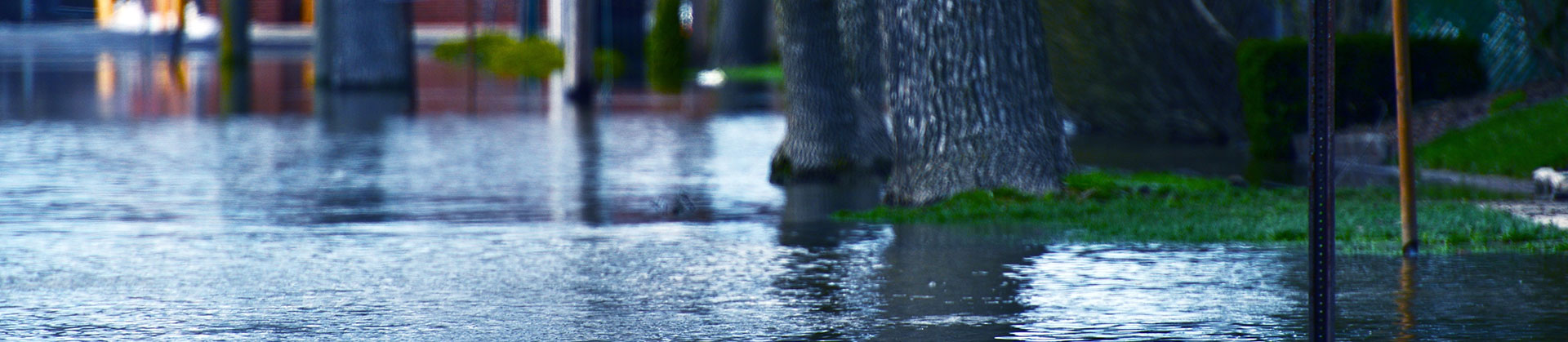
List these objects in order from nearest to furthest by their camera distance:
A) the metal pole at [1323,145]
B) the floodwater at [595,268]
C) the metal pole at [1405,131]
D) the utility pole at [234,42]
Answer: the metal pole at [1323,145], the floodwater at [595,268], the metal pole at [1405,131], the utility pole at [234,42]

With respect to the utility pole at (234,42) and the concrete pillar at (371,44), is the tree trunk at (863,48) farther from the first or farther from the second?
the utility pole at (234,42)

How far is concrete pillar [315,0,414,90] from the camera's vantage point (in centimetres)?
3253

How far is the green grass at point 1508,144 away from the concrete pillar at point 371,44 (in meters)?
19.3

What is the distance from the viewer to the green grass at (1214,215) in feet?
34.9

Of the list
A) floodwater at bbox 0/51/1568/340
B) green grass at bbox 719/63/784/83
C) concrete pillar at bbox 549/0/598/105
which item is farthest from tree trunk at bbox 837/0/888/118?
green grass at bbox 719/63/784/83

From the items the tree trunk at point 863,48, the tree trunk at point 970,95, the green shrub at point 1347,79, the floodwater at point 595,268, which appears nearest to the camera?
the floodwater at point 595,268

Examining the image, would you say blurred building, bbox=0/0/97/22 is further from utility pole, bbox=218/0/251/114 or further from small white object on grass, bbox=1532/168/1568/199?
small white object on grass, bbox=1532/168/1568/199

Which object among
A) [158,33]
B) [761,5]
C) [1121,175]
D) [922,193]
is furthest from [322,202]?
[158,33]

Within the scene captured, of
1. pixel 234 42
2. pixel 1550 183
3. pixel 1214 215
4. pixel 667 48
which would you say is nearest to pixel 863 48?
pixel 1214 215

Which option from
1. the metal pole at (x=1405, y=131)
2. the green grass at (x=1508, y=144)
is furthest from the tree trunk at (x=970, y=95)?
the green grass at (x=1508, y=144)

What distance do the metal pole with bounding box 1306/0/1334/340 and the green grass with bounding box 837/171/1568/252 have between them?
13.4 feet

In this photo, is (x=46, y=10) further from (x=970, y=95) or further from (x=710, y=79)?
(x=970, y=95)

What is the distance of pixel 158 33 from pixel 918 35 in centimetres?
→ 5523

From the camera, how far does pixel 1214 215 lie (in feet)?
39.0
